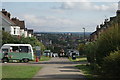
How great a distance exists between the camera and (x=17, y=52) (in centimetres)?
4491

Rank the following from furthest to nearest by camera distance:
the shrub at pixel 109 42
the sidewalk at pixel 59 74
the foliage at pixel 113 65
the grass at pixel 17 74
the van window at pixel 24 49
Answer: the van window at pixel 24 49
the sidewalk at pixel 59 74
the grass at pixel 17 74
the shrub at pixel 109 42
the foliage at pixel 113 65

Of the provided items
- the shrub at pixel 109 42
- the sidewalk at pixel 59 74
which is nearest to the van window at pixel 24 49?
the sidewalk at pixel 59 74

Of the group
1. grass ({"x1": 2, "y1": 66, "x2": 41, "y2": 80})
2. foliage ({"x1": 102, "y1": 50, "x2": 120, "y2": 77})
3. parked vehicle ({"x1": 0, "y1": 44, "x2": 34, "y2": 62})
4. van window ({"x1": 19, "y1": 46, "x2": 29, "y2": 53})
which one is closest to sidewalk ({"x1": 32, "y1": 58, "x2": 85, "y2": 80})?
grass ({"x1": 2, "y1": 66, "x2": 41, "y2": 80})

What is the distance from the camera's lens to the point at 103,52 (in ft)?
63.2

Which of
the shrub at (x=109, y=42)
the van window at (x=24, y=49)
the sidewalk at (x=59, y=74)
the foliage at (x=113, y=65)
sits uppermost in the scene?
the shrub at (x=109, y=42)

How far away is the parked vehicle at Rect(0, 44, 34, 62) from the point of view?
4459 centimetres

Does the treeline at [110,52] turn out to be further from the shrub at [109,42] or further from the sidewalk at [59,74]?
the sidewalk at [59,74]

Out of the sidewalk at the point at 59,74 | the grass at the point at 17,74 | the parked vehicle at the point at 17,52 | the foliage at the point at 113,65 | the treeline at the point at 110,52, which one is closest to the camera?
the foliage at the point at 113,65

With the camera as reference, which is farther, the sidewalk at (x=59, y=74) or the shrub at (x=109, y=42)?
the sidewalk at (x=59, y=74)

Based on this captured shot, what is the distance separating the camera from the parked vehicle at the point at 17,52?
146 feet

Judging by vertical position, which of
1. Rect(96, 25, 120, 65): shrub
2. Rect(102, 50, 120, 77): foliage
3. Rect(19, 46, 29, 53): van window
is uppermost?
Rect(96, 25, 120, 65): shrub

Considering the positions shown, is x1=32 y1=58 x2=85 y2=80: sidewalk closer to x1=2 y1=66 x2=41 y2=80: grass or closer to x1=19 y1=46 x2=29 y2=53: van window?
x1=2 y1=66 x2=41 y2=80: grass

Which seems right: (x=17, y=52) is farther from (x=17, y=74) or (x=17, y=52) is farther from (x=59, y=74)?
(x=59, y=74)

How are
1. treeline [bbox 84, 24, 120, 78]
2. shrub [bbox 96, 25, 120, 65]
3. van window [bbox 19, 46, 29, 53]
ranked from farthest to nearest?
van window [bbox 19, 46, 29, 53]
shrub [bbox 96, 25, 120, 65]
treeline [bbox 84, 24, 120, 78]
